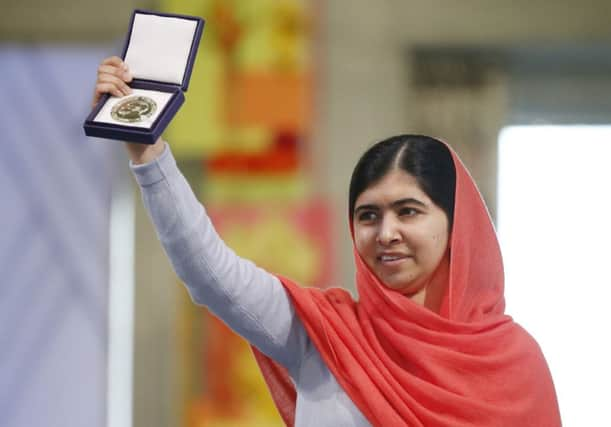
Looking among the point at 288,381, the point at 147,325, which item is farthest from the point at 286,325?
the point at 147,325

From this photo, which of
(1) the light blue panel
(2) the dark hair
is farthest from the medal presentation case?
(1) the light blue panel

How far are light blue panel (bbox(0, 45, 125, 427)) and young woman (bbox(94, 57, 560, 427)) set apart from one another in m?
1.80

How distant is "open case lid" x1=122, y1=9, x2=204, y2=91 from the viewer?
1.14 m

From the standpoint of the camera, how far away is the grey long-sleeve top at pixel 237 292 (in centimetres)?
109

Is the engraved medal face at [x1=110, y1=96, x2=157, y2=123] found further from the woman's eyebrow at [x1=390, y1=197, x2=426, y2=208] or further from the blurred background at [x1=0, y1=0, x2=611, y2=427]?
the blurred background at [x1=0, y1=0, x2=611, y2=427]

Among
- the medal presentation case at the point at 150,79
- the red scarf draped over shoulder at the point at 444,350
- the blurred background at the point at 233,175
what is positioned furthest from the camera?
the blurred background at the point at 233,175

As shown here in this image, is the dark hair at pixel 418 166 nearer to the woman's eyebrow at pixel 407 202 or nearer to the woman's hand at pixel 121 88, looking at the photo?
the woman's eyebrow at pixel 407 202

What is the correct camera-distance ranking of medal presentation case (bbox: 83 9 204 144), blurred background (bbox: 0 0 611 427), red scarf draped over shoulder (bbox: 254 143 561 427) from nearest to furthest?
medal presentation case (bbox: 83 9 204 144) → red scarf draped over shoulder (bbox: 254 143 561 427) → blurred background (bbox: 0 0 611 427)

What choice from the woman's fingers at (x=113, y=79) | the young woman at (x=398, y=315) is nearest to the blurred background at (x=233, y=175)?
the young woman at (x=398, y=315)

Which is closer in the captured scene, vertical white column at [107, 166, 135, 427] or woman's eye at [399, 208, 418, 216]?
woman's eye at [399, 208, 418, 216]

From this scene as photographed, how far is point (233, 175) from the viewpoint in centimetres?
293

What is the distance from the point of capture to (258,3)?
296 centimetres

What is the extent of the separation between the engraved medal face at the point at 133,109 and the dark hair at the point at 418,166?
1.04 feet

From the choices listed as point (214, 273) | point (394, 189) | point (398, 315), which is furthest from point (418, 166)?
point (214, 273)
